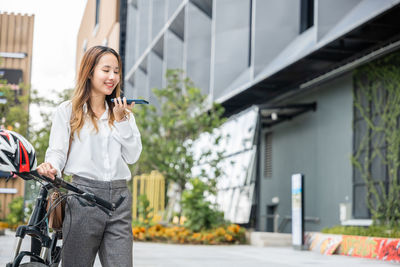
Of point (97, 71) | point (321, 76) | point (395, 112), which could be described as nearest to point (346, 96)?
point (321, 76)

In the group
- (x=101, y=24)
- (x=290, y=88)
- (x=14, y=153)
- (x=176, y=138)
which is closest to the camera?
(x=14, y=153)

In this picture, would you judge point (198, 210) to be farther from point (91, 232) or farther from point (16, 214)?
point (91, 232)

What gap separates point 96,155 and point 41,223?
1.43 feet

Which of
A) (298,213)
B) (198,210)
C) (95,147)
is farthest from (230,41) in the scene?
(95,147)

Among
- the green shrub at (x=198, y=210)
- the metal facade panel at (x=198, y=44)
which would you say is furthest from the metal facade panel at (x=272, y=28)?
the metal facade panel at (x=198, y=44)

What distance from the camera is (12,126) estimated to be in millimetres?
17828

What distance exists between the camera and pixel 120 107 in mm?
2912

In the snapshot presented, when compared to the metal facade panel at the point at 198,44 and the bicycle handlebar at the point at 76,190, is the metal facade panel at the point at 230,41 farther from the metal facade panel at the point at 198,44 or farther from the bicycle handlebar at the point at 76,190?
the bicycle handlebar at the point at 76,190

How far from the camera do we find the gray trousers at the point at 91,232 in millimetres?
2934

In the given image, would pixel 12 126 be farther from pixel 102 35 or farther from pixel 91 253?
pixel 102 35

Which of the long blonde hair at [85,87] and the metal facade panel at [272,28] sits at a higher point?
the metal facade panel at [272,28]

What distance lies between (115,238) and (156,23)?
30641mm

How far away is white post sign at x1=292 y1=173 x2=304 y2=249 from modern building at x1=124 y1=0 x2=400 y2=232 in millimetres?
2087

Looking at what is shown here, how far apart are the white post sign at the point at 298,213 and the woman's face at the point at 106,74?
10734mm
